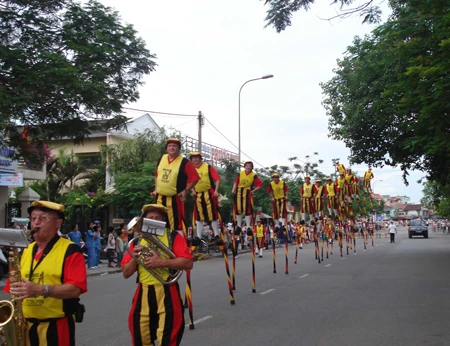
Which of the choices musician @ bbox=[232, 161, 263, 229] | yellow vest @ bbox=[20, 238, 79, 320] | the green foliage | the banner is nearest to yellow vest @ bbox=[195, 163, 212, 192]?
musician @ bbox=[232, 161, 263, 229]

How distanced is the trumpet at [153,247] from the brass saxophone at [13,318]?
1.03m

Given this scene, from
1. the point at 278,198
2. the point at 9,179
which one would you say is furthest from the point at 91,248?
the point at 278,198

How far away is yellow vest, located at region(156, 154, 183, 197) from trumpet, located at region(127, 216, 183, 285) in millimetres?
3179

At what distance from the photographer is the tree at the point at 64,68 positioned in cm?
1438

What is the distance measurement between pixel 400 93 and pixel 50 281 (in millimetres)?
13470

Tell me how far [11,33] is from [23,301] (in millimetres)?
12795

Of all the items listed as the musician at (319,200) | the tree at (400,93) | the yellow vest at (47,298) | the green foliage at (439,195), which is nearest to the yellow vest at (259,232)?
the tree at (400,93)

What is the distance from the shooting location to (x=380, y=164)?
26.5 metres

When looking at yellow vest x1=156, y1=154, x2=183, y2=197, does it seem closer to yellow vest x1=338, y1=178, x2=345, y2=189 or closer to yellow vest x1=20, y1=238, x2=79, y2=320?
yellow vest x1=20, y1=238, x2=79, y2=320

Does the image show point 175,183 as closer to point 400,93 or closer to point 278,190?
point 278,190

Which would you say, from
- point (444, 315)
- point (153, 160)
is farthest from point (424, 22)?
point (153, 160)

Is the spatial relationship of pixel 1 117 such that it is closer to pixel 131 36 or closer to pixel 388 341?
pixel 131 36

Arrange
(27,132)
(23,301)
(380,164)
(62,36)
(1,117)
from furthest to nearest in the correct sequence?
(380,164) → (27,132) → (62,36) → (1,117) → (23,301)

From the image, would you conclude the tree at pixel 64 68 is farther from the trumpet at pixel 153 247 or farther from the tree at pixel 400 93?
the trumpet at pixel 153 247
